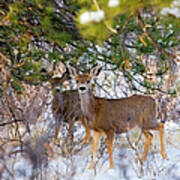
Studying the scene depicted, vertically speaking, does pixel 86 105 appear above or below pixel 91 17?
below

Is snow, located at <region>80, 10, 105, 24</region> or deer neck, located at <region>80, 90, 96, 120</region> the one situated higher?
snow, located at <region>80, 10, 105, 24</region>

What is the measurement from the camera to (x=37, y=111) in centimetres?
638

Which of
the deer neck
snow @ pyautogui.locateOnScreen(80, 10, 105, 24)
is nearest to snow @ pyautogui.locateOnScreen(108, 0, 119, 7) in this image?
snow @ pyautogui.locateOnScreen(80, 10, 105, 24)

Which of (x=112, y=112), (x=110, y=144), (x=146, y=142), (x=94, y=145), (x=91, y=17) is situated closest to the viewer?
(x=91, y=17)

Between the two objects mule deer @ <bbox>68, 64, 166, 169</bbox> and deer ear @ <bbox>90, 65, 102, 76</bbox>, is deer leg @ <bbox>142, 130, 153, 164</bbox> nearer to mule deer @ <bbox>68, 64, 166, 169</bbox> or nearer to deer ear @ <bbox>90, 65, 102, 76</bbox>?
mule deer @ <bbox>68, 64, 166, 169</bbox>

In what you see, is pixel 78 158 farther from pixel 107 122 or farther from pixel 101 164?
pixel 107 122

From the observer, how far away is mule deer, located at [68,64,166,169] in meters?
8.09

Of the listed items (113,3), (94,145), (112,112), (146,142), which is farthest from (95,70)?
(113,3)

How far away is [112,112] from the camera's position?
8.29 metres

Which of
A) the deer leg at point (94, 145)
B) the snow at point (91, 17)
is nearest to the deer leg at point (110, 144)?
the deer leg at point (94, 145)

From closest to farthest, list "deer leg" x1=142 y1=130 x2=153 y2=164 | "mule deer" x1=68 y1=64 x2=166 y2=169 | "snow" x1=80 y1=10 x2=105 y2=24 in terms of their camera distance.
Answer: "snow" x1=80 y1=10 x2=105 y2=24 → "deer leg" x1=142 y1=130 x2=153 y2=164 → "mule deer" x1=68 y1=64 x2=166 y2=169

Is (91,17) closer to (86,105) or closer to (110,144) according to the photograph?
(110,144)

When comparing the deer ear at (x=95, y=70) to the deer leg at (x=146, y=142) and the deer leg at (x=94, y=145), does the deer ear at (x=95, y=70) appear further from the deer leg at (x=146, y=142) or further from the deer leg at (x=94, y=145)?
the deer leg at (x=146, y=142)

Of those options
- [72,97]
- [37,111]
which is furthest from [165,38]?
[72,97]
